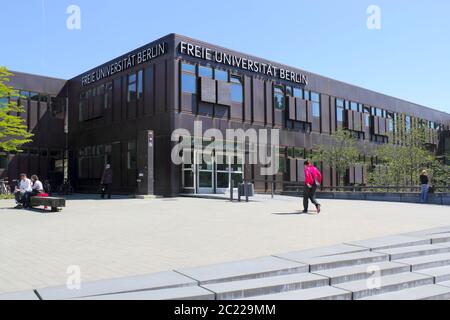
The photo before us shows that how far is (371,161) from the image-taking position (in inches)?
1613

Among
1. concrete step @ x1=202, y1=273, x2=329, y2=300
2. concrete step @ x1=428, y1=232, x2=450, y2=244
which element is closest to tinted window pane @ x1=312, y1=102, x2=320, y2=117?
concrete step @ x1=428, y1=232, x2=450, y2=244

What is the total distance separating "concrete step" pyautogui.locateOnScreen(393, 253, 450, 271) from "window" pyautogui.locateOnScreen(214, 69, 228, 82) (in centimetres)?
2055

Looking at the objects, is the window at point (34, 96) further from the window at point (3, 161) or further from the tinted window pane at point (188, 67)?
the tinted window pane at point (188, 67)

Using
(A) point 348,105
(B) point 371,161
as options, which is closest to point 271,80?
(A) point 348,105

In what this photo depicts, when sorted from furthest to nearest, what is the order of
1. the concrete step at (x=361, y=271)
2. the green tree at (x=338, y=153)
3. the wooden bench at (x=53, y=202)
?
the green tree at (x=338, y=153) < the wooden bench at (x=53, y=202) < the concrete step at (x=361, y=271)

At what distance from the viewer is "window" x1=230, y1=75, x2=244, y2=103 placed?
28.3m

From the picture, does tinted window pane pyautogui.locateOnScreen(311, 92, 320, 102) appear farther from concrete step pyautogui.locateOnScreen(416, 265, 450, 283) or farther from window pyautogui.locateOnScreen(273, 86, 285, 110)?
concrete step pyautogui.locateOnScreen(416, 265, 450, 283)

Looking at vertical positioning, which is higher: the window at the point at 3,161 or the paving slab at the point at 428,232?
the window at the point at 3,161

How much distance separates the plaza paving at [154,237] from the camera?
6695 mm

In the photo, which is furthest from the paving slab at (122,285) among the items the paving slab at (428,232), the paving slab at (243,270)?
the paving slab at (428,232)

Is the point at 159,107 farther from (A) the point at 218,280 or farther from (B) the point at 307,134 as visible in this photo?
(A) the point at 218,280

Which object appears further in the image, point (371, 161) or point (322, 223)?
point (371, 161)

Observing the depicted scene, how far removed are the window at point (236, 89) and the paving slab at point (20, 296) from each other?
24.0m
